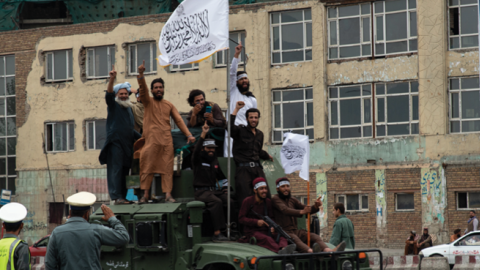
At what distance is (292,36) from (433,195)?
9070mm

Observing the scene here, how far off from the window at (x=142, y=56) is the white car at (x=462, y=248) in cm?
1779

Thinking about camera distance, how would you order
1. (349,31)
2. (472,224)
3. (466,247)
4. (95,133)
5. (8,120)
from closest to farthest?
(466,247) → (472,224) → (349,31) → (95,133) → (8,120)

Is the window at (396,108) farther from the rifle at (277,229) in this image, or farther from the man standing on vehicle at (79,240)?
the man standing on vehicle at (79,240)

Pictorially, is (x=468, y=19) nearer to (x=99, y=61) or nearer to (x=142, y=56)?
(x=142, y=56)

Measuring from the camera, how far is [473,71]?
99.6 feet

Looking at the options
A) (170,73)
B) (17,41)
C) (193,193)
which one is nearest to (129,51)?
(170,73)

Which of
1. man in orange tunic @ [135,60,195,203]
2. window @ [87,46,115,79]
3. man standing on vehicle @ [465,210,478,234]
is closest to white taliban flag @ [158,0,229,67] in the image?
man in orange tunic @ [135,60,195,203]

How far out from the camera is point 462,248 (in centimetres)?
2309

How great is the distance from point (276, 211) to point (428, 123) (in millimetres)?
20388

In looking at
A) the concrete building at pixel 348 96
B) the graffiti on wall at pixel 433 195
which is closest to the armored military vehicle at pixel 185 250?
the graffiti on wall at pixel 433 195

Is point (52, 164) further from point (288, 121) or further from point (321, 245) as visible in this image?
point (321, 245)

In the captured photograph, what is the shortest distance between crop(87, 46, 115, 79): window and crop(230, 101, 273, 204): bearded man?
85.1 ft

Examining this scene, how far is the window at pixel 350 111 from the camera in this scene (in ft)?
106

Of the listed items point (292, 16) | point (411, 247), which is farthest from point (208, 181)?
point (292, 16)
